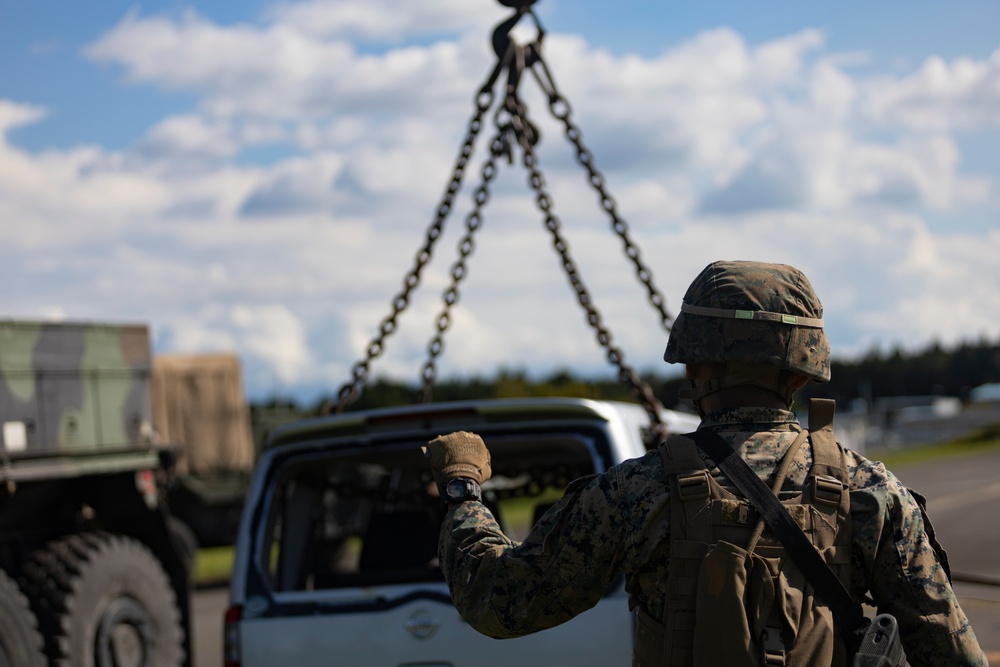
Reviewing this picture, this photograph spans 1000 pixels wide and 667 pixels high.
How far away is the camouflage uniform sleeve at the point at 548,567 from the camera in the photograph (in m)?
2.78

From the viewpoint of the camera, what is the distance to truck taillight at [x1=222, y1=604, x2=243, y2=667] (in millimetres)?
4375

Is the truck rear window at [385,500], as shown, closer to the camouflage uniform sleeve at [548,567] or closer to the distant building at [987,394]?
the camouflage uniform sleeve at [548,567]

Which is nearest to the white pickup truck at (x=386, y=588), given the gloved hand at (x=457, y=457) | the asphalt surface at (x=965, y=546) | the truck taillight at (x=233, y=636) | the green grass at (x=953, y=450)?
the truck taillight at (x=233, y=636)

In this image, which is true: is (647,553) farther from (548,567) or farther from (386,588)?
(386,588)

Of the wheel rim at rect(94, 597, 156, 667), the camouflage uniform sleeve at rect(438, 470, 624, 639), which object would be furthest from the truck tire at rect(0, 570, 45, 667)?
the camouflage uniform sleeve at rect(438, 470, 624, 639)

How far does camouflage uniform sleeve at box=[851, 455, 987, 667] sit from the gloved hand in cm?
85

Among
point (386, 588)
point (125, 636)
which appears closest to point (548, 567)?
point (386, 588)

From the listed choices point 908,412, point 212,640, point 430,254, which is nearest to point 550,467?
A: point 430,254

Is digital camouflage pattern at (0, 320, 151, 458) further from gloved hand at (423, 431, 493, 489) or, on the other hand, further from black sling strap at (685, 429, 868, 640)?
black sling strap at (685, 429, 868, 640)

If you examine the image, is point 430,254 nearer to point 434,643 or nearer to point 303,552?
point 303,552

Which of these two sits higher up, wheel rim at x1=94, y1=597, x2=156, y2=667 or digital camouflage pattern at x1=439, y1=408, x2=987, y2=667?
digital camouflage pattern at x1=439, y1=408, x2=987, y2=667

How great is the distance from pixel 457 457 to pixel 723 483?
65 cm

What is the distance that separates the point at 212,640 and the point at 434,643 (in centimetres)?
685

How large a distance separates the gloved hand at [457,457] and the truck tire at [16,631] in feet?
14.6
